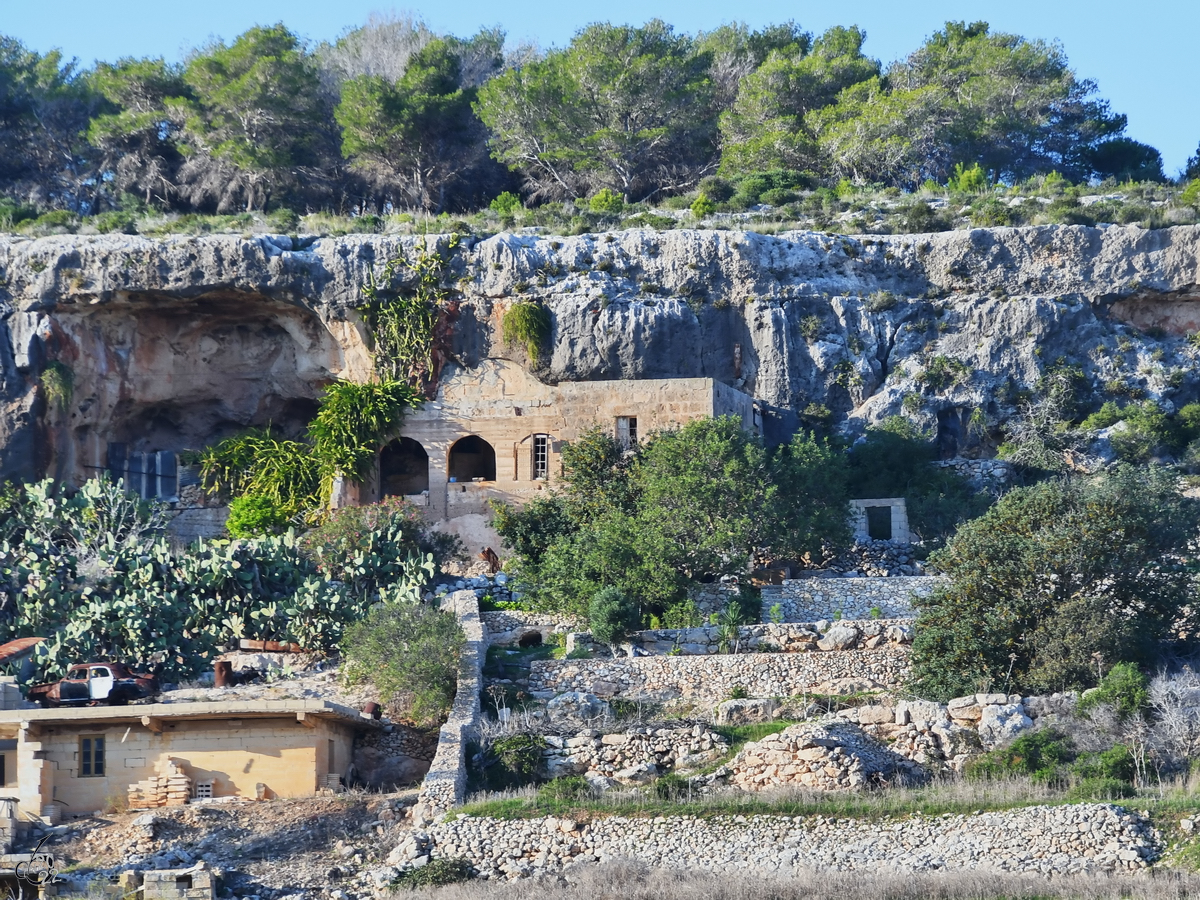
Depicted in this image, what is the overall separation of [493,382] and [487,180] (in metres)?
19.0

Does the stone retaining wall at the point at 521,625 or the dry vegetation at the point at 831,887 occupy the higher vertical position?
the stone retaining wall at the point at 521,625

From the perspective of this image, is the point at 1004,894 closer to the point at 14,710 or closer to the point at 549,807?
the point at 549,807

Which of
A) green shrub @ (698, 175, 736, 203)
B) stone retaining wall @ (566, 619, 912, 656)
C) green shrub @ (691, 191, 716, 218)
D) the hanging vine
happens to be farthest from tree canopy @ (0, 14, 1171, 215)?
stone retaining wall @ (566, 619, 912, 656)

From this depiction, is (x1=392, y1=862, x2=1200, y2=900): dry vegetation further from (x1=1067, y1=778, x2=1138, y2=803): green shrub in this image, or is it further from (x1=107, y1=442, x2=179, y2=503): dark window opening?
(x1=107, y1=442, x2=179, y2=503): dark window opening

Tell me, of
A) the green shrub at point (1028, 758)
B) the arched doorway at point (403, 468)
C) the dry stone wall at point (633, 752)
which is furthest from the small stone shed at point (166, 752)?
the arched doorway at point (403, 468)

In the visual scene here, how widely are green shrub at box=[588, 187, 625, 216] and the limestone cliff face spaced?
5777 mm

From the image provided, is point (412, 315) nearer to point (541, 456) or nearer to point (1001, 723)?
point (541, 456)

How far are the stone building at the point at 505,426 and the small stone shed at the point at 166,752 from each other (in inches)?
542

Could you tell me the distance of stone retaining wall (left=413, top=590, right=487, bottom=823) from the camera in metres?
28.5

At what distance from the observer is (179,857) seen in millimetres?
27297

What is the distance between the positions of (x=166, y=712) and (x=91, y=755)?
1.56 m

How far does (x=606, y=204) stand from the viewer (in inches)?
2170

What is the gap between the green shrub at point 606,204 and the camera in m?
54.4

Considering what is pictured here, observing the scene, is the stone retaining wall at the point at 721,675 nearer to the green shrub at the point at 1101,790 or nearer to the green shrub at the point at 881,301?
the green shrub at the point at 1101,790
